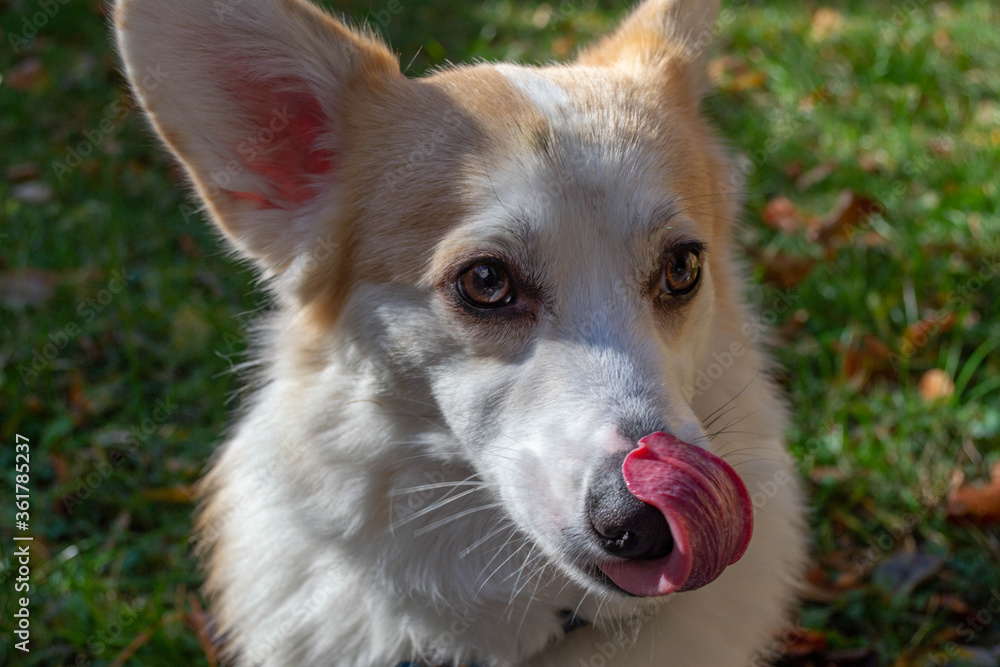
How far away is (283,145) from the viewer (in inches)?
90.4

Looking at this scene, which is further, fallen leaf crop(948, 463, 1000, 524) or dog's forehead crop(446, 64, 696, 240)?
fallen leaf crop(948, 463, 1000, 524)

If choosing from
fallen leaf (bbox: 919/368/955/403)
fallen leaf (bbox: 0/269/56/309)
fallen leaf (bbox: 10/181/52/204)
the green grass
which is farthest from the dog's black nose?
fallen leaf (bbox: 10/181/52/204)

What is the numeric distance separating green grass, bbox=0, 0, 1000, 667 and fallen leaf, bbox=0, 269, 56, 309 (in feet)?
0.12

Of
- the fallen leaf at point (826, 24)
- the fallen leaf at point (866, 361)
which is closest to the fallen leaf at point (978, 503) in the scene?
the fallen leaf at point (866, 361)

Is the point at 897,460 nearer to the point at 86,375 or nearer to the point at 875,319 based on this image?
the point at 875,319

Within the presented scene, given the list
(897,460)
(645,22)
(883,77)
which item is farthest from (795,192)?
(645,22)

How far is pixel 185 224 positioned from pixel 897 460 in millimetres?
3608

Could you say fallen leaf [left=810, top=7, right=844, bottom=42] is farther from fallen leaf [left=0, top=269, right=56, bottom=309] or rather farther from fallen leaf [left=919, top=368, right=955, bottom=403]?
fallen leaf [left=0, top=269, right=56, bottom=309]

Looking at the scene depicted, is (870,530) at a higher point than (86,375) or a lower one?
higher

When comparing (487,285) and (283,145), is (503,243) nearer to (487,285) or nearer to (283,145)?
(487,285)

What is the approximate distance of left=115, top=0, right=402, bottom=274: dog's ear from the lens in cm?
204

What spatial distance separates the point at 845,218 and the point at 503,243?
2875mm

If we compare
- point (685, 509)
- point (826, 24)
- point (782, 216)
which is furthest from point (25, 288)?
point (826, 24)

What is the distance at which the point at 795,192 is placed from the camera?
467 centimetres
